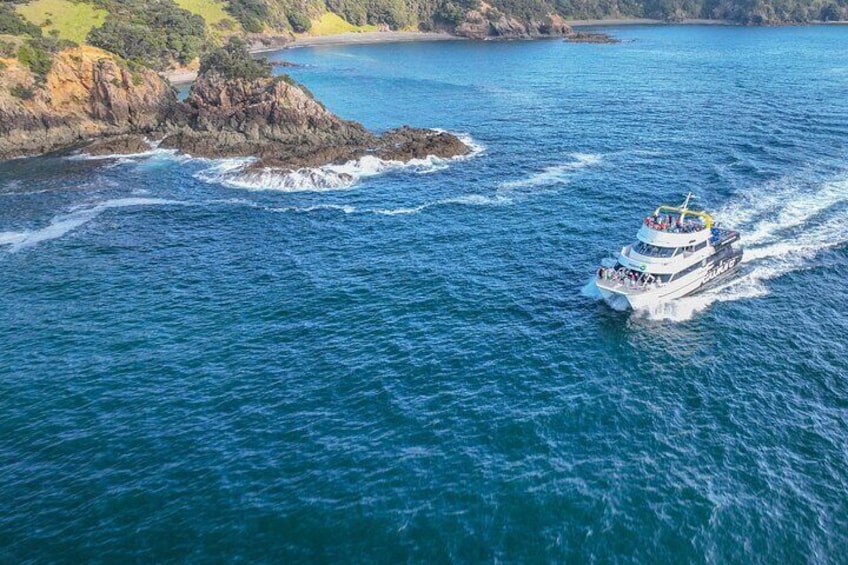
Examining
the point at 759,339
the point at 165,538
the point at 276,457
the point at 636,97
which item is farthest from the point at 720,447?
the point at 636,97

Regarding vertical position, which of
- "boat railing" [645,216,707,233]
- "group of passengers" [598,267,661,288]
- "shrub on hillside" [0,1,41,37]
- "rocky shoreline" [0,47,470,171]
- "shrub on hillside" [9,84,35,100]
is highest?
"shrub on hillside" [0,1,41,37]

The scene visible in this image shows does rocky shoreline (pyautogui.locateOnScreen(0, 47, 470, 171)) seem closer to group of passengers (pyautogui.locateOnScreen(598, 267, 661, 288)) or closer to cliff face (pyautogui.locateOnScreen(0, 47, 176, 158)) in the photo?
cliff face (pyautogui.locateOnScreen(0, 47, 176, 158))

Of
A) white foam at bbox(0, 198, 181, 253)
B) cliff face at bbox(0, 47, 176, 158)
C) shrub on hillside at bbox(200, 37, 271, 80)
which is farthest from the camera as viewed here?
shrub on hillside at bbox(200, 37, 271, 80)

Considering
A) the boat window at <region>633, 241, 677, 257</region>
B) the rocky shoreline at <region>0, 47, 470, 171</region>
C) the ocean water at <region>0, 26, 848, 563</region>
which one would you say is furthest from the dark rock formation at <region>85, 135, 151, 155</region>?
the boat window at <region>633, 241, 677, 257</region>

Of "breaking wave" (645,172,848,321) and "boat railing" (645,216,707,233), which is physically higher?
"boat railing" (645,216,707,233)

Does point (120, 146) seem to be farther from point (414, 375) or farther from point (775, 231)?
point (775, 231)

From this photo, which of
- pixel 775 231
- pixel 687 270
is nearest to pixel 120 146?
pixel 687 270

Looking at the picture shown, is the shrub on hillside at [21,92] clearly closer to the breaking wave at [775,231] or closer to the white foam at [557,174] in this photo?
the white foam at [557,174]

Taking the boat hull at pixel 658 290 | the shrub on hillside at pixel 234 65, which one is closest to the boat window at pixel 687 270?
the boat hull at pixel 658 290
